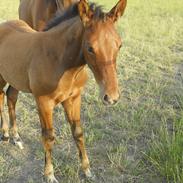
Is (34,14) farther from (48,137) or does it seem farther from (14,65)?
(48,137)

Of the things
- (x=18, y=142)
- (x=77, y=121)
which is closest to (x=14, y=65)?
(x=77, y=121)

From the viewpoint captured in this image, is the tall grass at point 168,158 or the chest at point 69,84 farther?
the tall grass at point 168,158

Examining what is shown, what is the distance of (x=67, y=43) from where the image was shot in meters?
3.27

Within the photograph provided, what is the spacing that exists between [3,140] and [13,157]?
0.42m

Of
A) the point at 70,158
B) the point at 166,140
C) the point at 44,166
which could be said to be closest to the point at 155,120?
the point at 166,140

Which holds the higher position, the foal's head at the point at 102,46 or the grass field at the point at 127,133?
the foal's head at the point at 102,46

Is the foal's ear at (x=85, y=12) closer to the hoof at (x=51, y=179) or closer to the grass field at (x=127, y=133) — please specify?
the grass field at (x=127, y=133)

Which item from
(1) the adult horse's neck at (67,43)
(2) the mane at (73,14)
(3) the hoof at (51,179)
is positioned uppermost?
(2) the mane at (73,14)

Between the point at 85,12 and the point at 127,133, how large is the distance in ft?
6.57

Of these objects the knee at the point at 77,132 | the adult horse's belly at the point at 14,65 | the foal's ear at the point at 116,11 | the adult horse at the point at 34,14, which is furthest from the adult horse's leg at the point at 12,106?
the foal's ear at the point at 116,11

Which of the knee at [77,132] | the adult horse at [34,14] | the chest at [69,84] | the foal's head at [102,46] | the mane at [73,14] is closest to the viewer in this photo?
the foal's head at [102,46]

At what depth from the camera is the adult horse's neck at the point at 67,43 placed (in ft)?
10.4

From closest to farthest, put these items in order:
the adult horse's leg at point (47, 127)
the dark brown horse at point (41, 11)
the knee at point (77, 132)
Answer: the adult horse's leg at point (47, 127) < the knee at point (77, 132) < the dark brown horse at point (41, 11)

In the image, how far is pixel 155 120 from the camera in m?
4.79
